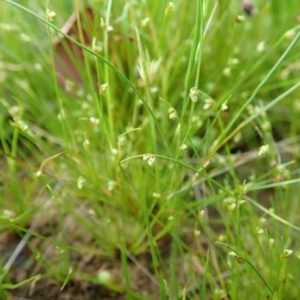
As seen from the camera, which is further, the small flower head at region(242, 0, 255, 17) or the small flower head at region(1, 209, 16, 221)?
the small flower head at region(242, 0, 255, 17)

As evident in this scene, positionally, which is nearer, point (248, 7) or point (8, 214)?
point (8, 214)

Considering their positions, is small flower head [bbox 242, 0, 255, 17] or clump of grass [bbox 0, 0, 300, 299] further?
small flower head [bbox 242, 0, 255, 17]

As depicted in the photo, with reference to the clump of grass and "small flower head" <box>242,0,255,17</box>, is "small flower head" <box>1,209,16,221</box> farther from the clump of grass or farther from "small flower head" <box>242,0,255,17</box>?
"small flower head" <box>242,0,255,17</box>

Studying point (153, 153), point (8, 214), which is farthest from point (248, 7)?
point (8, 214)

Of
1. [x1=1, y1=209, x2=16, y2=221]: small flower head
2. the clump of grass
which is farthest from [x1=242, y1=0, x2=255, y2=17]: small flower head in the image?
[x1=1, y1=209, x2=16, y2=221]: small flower head

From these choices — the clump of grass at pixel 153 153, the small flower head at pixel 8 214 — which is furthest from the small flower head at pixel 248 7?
the small flower head at pixel 8 214

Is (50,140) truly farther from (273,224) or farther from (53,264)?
(273,224)

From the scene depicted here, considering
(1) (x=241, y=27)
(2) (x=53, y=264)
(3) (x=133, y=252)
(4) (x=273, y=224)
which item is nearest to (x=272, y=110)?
(1) (x=241, y=27)

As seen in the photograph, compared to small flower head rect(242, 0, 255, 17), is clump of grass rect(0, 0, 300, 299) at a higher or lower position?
lower

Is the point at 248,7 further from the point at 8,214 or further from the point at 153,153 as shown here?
the point at 8,214
